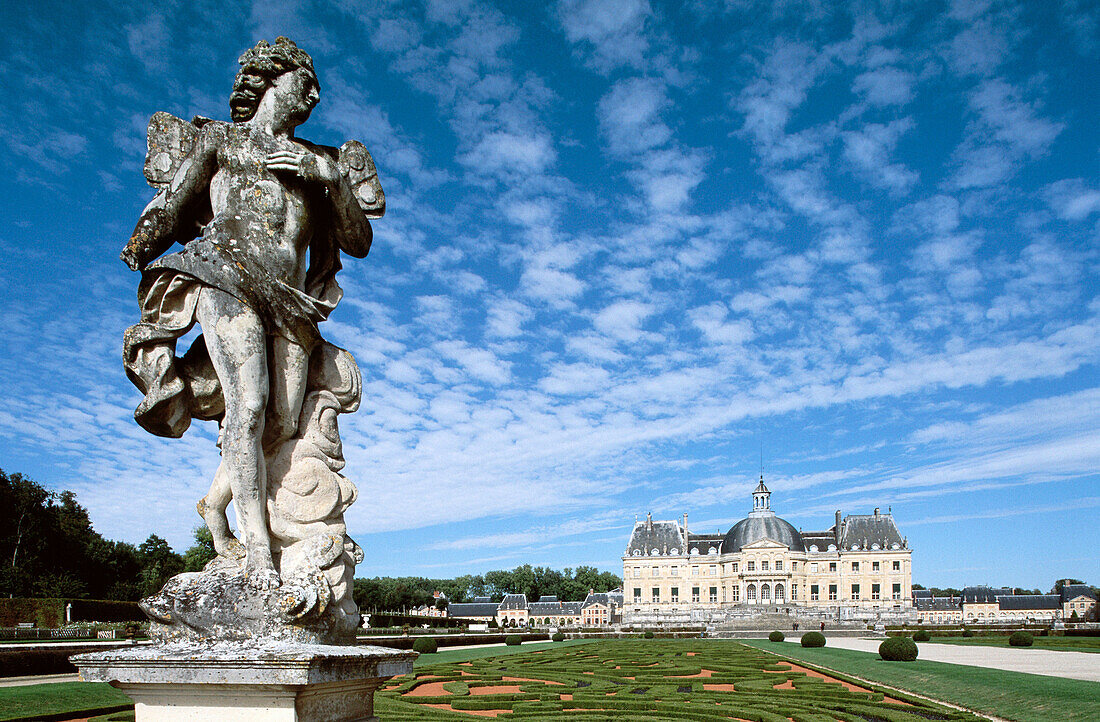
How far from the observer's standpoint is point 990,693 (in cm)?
1574

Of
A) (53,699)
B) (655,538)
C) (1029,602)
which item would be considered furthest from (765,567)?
(53,699)

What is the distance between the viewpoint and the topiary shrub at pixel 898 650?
2570cm

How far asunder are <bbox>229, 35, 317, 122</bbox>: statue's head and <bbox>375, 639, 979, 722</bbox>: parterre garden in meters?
9.46

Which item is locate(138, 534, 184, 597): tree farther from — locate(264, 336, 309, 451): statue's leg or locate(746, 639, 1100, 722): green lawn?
locate(264, 336, 309, 451): statue's leg

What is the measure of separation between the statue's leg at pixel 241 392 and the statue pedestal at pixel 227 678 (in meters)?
0.60

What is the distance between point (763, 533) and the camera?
8512 centimetres

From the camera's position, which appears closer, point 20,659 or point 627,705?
point 627,705

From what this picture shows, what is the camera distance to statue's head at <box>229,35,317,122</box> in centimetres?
379

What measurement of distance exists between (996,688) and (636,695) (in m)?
8.69

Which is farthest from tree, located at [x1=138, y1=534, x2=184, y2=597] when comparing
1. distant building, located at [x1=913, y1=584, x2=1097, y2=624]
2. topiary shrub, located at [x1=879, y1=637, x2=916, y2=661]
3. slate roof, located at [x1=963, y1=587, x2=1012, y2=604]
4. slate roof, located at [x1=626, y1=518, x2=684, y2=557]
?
slate roof, located at [x1=963, y1=587, x2=1012, y2=604]

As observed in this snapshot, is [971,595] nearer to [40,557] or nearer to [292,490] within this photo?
[40,557]

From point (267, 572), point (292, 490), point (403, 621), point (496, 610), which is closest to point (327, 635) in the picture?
point (267, 572)

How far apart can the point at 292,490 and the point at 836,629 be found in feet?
223

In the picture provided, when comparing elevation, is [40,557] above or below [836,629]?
above
